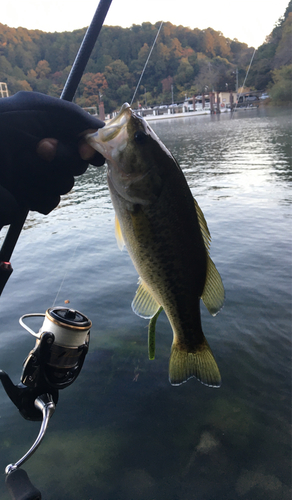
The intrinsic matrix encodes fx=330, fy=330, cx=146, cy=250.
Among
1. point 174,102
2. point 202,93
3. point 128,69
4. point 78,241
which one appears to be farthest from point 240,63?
point 78,241

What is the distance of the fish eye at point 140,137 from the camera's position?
1.67 meters

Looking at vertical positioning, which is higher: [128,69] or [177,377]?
[128,69]

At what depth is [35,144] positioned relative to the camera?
6.18 feet

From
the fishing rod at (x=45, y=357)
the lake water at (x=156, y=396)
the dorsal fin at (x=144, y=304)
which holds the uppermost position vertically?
the dorsal fin at (x=144, y=304)

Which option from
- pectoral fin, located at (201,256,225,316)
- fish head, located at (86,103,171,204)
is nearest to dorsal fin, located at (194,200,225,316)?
pectoral fin, located at (201,256,225,316)

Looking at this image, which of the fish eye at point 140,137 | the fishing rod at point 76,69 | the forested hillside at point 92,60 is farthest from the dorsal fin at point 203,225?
the forested hillside at point 92,60

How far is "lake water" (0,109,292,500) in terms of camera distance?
321 centimetres

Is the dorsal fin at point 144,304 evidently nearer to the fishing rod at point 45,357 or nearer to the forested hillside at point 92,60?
the fishing rod at point 45,357

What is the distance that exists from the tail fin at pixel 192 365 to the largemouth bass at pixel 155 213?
35cm

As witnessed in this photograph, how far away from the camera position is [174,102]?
113938 millimetres

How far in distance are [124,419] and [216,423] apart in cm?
107

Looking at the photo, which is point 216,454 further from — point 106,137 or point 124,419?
point 106,137

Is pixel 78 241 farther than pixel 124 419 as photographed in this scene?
Yes

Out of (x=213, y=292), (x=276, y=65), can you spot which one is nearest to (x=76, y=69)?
(x=213, y=292)
